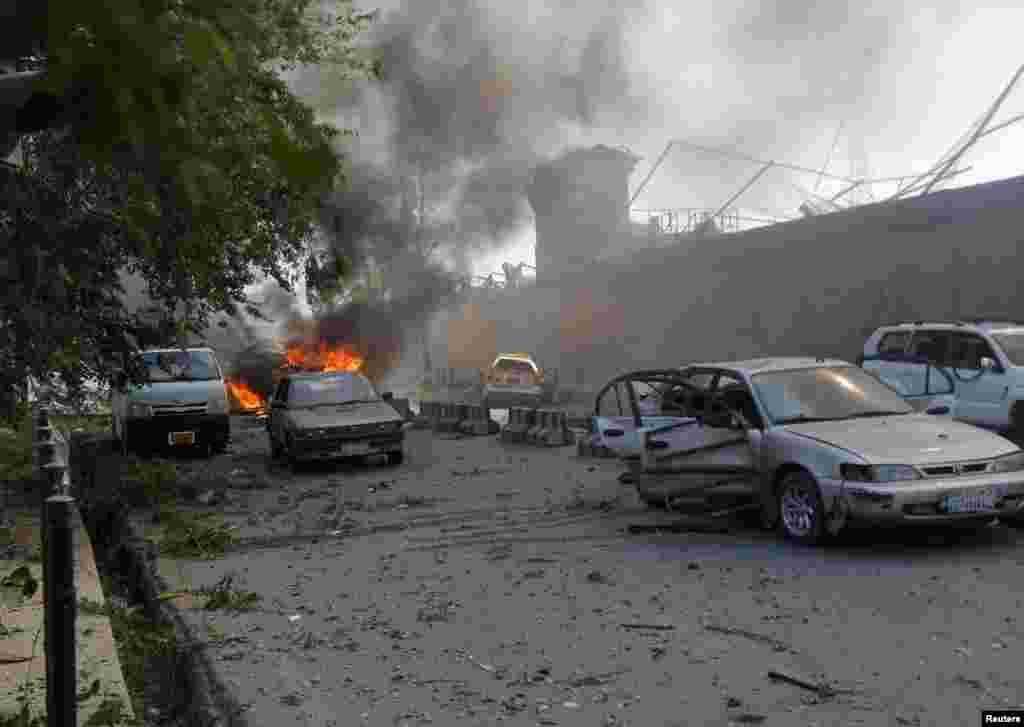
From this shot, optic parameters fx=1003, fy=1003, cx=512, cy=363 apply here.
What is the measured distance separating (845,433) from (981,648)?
2.73 metres

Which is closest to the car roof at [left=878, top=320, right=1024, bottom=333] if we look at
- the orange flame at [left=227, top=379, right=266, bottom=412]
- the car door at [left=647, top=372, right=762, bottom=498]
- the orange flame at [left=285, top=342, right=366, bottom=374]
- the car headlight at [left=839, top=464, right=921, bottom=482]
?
the car door at [left=647, top=372, right=762, bottom=498]

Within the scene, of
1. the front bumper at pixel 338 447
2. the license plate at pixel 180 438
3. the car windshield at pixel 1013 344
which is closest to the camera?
the car windshield at pixel 1013 344

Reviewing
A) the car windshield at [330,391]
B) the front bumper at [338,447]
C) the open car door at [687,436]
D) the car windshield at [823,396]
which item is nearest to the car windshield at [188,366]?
the car windshield at [330,391]

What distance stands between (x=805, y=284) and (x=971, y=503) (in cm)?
1627

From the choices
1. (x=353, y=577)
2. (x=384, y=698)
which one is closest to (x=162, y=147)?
(x=384, y=698)

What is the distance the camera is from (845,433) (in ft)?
25.3

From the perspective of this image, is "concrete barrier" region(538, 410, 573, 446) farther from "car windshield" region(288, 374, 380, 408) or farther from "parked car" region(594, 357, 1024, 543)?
"parked car" region(594, 357, 1024, 543)

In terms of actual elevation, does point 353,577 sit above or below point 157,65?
below

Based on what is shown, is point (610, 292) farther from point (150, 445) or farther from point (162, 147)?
point (162, 147)

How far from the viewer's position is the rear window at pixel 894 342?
13172 mm

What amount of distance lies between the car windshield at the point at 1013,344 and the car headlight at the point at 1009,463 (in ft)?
14.8

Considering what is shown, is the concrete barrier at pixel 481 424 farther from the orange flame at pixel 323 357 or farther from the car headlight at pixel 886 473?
the car headlight at pixel 886 473

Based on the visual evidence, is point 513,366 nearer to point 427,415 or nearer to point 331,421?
point 427,415

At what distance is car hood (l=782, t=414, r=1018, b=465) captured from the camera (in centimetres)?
723
